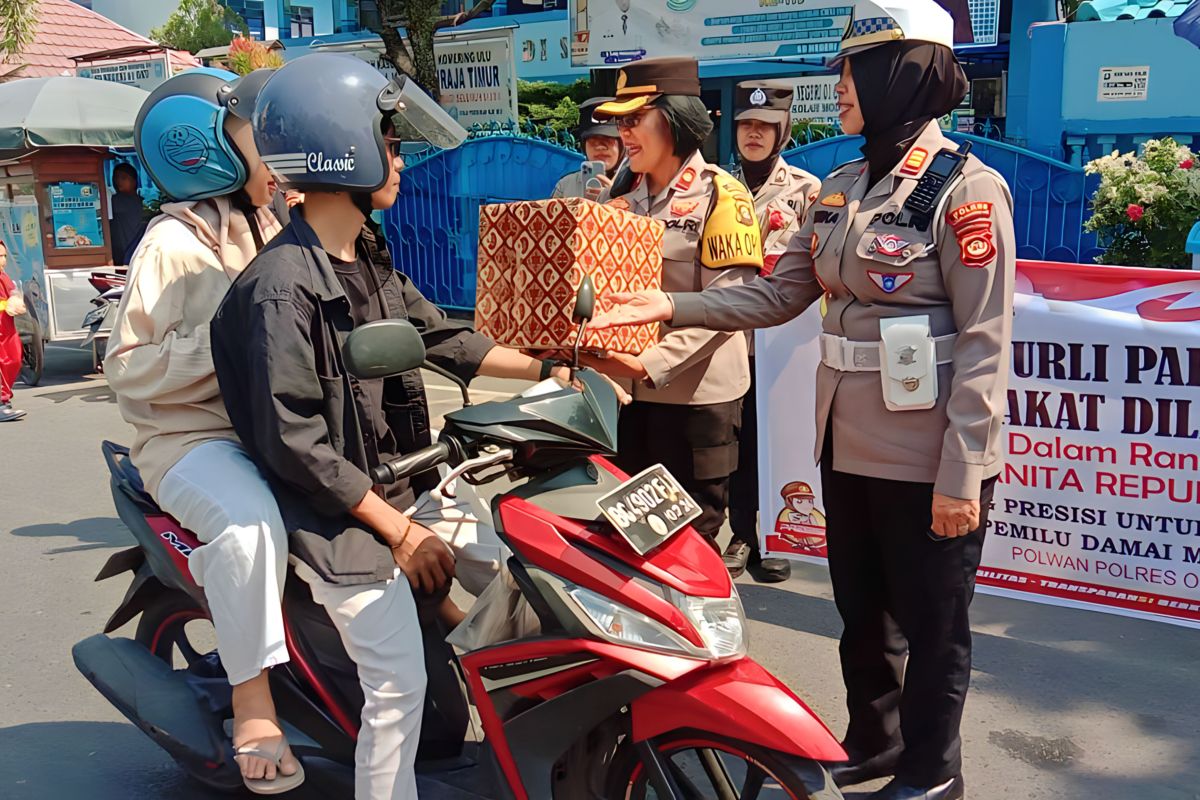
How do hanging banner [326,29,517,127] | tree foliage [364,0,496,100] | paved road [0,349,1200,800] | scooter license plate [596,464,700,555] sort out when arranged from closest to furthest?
scooter license plate [596,464,700,555]
paved road [0,349,1200,800]
tree foliage [364,0,496,100]
hanging banner [326,29,517,127]

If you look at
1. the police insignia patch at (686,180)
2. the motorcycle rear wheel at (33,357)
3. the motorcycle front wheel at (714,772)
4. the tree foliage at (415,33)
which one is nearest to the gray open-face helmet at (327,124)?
the motorcycle front wheel at (714,772)

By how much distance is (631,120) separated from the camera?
408 cm

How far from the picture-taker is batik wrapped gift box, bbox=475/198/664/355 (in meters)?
3.27

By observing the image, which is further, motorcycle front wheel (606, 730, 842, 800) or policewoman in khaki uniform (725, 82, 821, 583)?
policewoman in khaki uniform (725, 82, 821, 583)

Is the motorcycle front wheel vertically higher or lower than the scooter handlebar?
lower

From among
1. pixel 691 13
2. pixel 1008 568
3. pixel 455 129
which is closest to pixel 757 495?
pixel 1008 568

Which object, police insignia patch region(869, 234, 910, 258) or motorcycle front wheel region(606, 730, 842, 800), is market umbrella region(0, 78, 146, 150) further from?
motorcycle front wheel region(606, 730, 842, 800)

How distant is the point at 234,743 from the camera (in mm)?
2885

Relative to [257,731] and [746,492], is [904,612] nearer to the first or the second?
[257,731]

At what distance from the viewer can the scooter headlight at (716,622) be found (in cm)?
236

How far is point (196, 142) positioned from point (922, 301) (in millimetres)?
1952

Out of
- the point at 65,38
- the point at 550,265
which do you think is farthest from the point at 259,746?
the point at 65,38

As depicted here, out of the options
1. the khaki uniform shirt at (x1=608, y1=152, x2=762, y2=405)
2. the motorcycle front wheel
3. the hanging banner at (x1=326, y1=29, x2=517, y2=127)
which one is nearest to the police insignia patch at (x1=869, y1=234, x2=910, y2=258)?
the khaki uniform shirt at (x1=608, y1=152, x2=762, y2=405)

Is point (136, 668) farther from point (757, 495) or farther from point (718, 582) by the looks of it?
point (757, 495)
